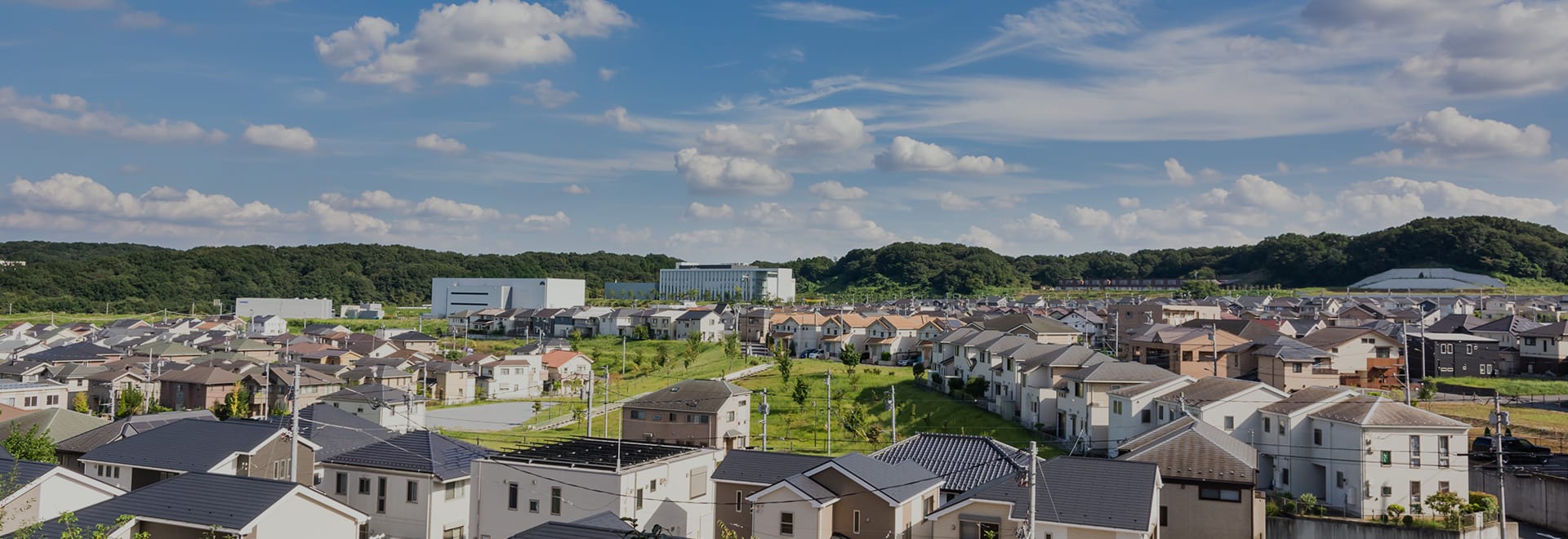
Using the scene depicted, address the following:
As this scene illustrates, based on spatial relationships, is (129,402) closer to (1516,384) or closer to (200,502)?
(200,502)

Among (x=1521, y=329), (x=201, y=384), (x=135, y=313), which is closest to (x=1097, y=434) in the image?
(x=1521, y=329)

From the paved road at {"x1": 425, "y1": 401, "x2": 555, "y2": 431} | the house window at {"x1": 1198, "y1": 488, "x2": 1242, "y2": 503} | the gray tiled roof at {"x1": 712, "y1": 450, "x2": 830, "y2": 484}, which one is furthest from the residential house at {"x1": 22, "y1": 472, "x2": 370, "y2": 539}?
the paved road at {"x1": 425, "y1": 401, "x2": 555, "y2": 431}

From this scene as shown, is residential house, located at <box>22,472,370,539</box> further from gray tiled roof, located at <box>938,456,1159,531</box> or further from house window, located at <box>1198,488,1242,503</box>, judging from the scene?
house window, located at <box>1198,488,1242,503</box>

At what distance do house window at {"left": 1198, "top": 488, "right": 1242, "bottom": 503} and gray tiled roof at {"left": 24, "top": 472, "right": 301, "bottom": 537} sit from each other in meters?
15.4

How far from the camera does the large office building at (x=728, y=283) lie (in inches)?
3994

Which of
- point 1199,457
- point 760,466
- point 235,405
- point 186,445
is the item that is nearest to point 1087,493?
point 1199,457

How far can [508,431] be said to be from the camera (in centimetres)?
3228

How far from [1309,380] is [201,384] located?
3905 cm

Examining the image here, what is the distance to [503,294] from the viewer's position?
85188 millimetres

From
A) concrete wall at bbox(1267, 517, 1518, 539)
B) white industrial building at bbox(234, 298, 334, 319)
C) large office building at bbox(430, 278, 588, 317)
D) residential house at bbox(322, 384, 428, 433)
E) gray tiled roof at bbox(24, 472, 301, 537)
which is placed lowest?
concrete wall at bbox(1267, 517, 1518, 539)

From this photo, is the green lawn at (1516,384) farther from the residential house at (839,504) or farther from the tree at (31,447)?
the tree at (31,447)

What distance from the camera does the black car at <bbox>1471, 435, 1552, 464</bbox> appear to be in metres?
22.1

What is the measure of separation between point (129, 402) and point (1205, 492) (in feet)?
115

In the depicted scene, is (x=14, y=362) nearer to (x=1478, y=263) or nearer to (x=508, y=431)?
(x=508, y=431)
